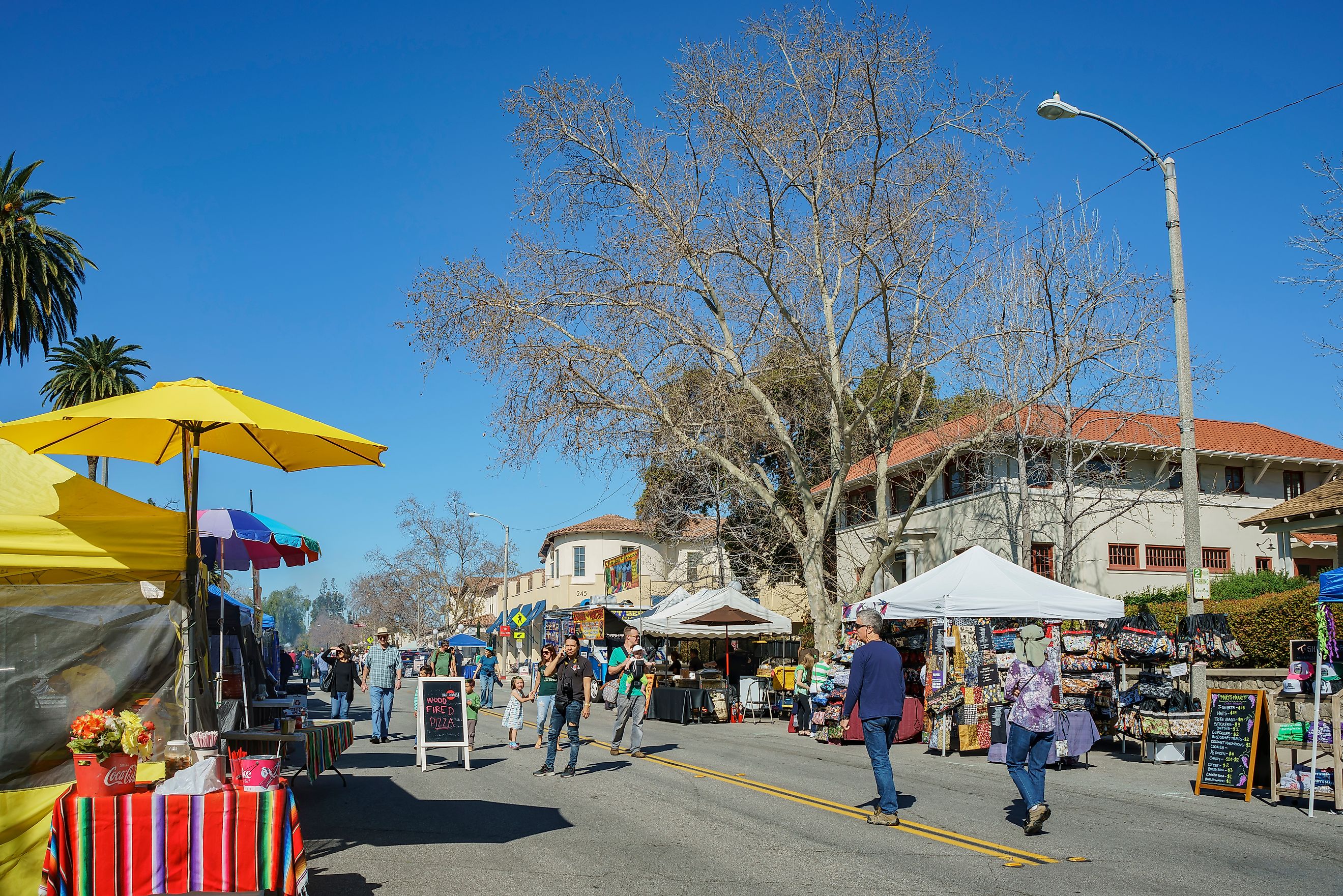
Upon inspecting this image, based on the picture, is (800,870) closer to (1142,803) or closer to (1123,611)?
(1142,803)

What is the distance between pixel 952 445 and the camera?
26.6 metres

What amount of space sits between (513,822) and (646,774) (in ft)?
13.6

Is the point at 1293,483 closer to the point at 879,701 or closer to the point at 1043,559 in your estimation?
the point at 1043,559

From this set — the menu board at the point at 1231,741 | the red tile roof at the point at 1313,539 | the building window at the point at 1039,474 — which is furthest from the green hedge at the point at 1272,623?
the red tile roof at the point at 1313,539

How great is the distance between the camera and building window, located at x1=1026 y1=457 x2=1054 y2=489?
110 ft

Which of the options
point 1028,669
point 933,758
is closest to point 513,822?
point 1028,669

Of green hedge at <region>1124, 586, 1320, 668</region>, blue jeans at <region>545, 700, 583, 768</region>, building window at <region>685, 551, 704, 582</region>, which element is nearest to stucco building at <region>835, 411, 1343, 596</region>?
building window at <region>685, 551, 704, 582</region>

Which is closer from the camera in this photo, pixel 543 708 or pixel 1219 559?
pixel 543 708

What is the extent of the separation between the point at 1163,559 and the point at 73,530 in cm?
3787

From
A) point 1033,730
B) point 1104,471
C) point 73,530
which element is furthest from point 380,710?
point 1104,471

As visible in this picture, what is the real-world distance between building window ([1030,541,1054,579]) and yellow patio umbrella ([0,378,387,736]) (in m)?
31.3

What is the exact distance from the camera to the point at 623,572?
186 feet

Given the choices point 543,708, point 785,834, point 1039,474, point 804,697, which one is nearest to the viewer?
point 785,834

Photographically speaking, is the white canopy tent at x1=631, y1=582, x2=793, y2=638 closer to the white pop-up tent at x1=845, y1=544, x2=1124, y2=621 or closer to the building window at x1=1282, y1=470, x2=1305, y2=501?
the white pop-up tent at x1=845, y1=544, x2=1124, y2=621
